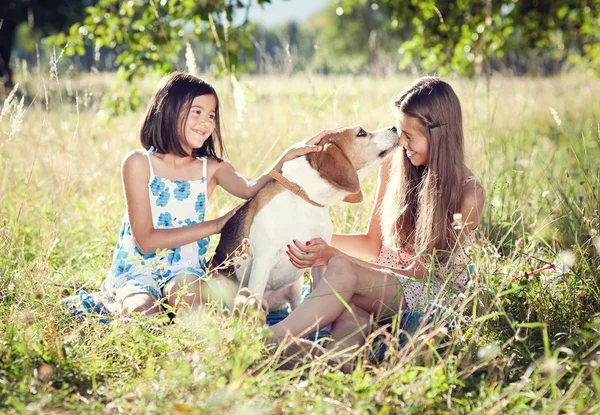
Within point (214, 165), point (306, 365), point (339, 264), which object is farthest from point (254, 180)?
point (306, 365)

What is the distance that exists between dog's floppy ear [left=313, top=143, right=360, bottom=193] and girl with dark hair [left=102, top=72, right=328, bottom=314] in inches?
4.0

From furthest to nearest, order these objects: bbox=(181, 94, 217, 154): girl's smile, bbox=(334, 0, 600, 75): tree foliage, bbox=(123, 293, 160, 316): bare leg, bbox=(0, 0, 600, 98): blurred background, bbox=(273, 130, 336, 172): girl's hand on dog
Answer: bbox=(334, 0, 600, 75): tree foliage < bbox=(0, 0, 600, 98): blurred background < bbox=(181, 94, 217, 154): girl's smile < bbox=(273, 130, 336, 172): girl's hand on dog < bbox=(123, 293, 160, 316): bare leg

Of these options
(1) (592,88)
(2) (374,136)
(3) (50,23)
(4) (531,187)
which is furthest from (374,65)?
(3) (50,23)

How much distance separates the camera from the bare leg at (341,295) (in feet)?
10.2

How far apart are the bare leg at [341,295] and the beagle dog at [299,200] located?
371mm

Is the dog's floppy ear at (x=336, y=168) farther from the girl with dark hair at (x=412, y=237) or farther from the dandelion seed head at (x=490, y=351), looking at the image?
the dandelion seed head at (x=490, y=351)

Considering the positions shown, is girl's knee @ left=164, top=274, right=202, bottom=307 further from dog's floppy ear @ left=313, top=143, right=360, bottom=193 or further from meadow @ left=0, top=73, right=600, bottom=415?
dog's floppy ear @ left=313, top=143, right=360, bottom=193

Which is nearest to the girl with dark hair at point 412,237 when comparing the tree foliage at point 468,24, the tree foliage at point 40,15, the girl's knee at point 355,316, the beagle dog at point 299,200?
the girl's knee at point 355,316

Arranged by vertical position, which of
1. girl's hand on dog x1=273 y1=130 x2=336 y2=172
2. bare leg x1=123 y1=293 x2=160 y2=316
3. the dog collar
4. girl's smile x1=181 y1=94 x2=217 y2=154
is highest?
girl's smile x1=181 y1=94 x2=217 y2=154

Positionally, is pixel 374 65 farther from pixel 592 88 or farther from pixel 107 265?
pixel 592 88

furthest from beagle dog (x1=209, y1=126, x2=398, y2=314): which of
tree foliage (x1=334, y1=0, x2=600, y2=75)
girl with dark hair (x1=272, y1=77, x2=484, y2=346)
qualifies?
tree foliage (x1=334, y1=0, x2=600, y2=75)

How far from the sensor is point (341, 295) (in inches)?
127

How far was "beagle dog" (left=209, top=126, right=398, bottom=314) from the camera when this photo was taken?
3.50 metres

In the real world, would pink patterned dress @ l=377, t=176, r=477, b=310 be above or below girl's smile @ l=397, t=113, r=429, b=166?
below
